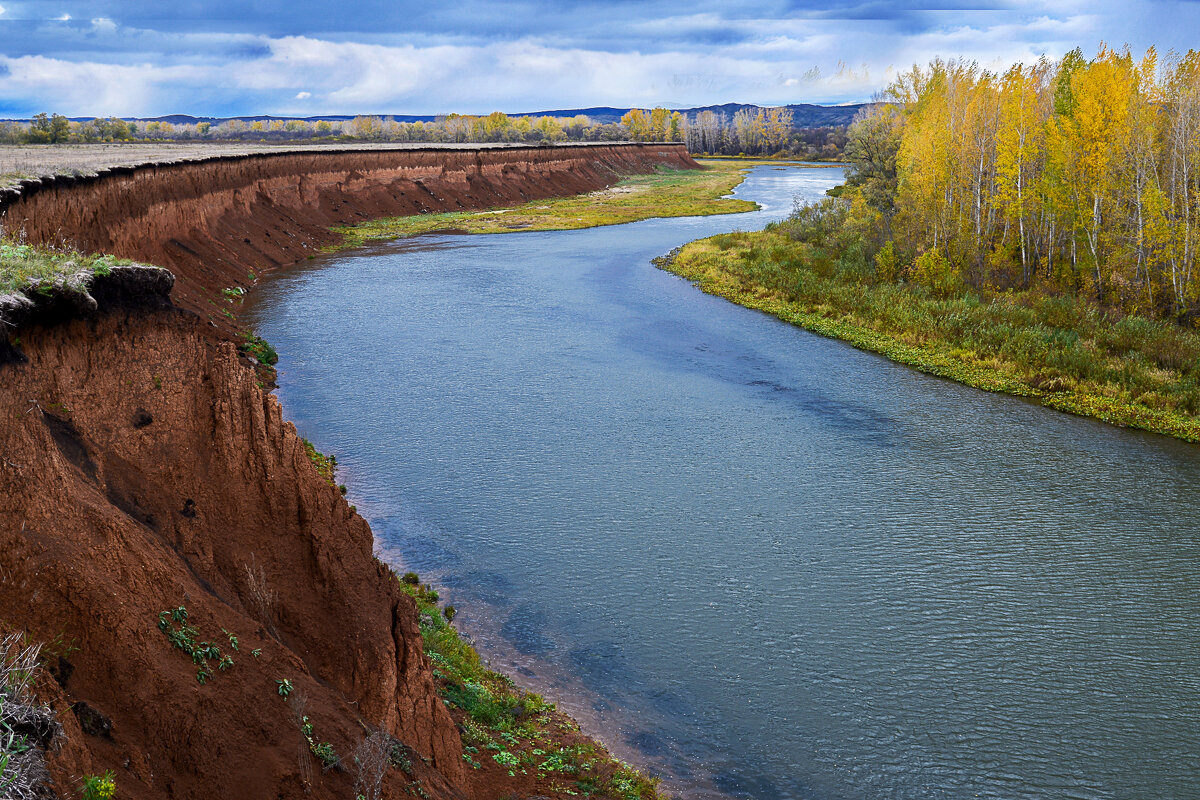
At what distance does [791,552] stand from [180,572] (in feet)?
46.8

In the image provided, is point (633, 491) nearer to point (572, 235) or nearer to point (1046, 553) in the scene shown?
point (1046, 553)

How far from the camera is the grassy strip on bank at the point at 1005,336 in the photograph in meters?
31.7

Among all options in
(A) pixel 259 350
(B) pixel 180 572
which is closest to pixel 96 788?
(B) pixel 180 572

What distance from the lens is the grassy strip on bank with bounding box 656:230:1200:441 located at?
104 feet

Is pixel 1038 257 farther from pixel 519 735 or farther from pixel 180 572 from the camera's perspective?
pixel 180 572

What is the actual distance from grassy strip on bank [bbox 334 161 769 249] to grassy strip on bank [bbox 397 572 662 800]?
61.4 metres

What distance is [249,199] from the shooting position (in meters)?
65.0

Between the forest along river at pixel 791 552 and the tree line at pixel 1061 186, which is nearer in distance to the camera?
the forest along river at pixel 791 552

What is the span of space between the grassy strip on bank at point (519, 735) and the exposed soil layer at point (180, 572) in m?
0.45

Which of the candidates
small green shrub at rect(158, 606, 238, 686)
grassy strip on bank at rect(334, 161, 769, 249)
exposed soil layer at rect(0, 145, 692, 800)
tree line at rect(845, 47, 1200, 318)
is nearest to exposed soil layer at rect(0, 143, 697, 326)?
→ grassy strip on bank at rect(334, 161, 769, 249)

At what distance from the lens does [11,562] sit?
329 inches

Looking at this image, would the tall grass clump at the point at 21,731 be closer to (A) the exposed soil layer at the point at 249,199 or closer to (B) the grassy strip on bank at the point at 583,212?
(A) the exposed soil layer at the point at 249,199

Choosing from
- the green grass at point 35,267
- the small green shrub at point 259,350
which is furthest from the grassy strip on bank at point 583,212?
the green grass at point 35,267

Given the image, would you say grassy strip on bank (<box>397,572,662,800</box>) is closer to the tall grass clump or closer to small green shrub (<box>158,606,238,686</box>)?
small green shrub (<box>158,606,238,686</box>)
